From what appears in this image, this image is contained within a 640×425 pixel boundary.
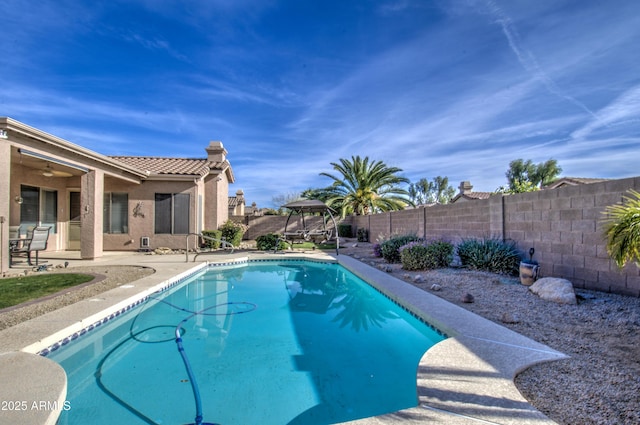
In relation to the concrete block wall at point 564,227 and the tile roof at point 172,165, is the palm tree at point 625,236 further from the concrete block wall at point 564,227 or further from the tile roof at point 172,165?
the tile roof at point 172,165

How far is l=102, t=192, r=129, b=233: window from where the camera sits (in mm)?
14062

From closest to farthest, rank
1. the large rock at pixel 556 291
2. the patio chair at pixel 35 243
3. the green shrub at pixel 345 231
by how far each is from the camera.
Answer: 1. the large rock at pixel 556 291
2. the patio chair at pixel 35 243
3. the green shrub at pixel 345 231

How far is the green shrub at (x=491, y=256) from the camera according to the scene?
779 centimetres

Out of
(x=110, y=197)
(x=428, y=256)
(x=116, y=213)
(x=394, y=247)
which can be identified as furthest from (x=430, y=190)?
(x=110, y=197)

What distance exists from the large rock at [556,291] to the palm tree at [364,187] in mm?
17088

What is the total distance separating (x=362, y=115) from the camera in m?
16.9

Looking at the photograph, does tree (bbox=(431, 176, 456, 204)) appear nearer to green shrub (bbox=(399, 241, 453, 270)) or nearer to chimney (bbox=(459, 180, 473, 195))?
chimney (bbox=(459, 180, 473, 195))

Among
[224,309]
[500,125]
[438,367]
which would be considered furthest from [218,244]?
[500,125]

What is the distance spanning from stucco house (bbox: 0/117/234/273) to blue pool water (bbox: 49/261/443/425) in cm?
627

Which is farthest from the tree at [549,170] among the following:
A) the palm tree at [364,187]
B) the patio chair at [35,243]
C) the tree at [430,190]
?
the patio chair at [35,243]

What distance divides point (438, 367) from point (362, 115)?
50.9 feet

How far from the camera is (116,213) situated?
1412cm

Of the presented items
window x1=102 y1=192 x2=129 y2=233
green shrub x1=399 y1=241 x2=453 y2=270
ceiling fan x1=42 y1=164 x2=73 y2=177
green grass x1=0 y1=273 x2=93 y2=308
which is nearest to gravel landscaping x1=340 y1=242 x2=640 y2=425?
green shrub x1=399 y1=241 x2=453 y2=270

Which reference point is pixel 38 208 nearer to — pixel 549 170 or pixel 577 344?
pixel 577 344
